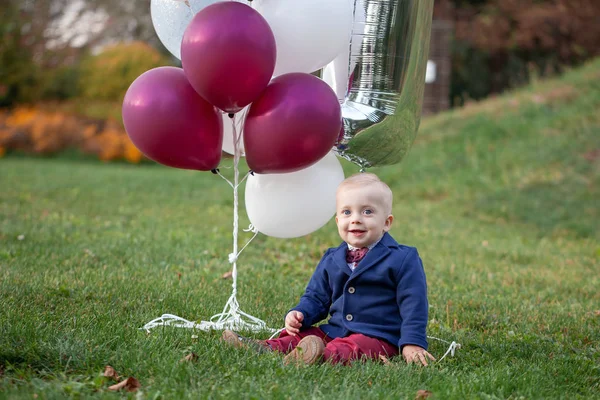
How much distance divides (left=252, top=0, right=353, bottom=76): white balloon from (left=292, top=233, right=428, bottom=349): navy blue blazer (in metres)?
0.89

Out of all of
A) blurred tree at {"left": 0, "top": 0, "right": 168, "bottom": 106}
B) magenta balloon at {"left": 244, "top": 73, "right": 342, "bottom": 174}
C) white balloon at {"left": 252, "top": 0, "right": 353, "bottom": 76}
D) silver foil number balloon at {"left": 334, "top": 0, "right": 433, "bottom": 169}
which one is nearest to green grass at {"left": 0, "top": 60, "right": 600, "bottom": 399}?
magenta balloon at {"left": 244, "top": 73, "right": 342, "bottom": 174}

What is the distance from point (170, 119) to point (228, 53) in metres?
0.37

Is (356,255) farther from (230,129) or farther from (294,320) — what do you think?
(230,129)

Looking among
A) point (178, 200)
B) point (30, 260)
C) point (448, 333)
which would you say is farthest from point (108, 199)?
point (448, 333)

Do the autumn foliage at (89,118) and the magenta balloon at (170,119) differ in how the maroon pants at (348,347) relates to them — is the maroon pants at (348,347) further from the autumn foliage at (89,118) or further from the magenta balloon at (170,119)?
the autumn foliage at (89,118)

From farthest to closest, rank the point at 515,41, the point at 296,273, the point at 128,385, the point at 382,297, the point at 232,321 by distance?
the point at 515,41
the point at 296,273
the point at 232,321
the point at 382,297
the point at 128,385

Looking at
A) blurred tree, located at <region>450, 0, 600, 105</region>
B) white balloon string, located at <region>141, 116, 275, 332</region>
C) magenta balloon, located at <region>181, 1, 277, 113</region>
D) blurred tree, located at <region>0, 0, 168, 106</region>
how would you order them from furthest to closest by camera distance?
blurred tree, located at <region>450, 0, 600, 105</region> < blurred tree, located at <region>0, 0, 168, 106</region> < white balloon string, located at <region>141, 116, 275, 332</region> < magenta balloon, located at <region>181, 1, 277, 113</region>

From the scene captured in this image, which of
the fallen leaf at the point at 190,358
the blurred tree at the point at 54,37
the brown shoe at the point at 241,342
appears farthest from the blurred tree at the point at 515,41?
the fallen leaf at the point at 190,358

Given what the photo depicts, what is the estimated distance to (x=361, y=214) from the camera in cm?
285

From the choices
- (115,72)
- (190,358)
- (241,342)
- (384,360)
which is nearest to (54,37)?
(115,72)

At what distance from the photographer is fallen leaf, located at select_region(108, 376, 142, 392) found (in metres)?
2.21

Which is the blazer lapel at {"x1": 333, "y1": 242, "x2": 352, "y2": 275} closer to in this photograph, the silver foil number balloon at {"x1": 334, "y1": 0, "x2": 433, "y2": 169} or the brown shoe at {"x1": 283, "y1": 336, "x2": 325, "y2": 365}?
the brown shoe at {"x1": 283, "y1": 336, "x2": 325, "y2": 365}

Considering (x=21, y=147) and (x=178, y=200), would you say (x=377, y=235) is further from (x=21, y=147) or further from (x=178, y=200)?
(x=21, y=147)

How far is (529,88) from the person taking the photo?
12656 mm
